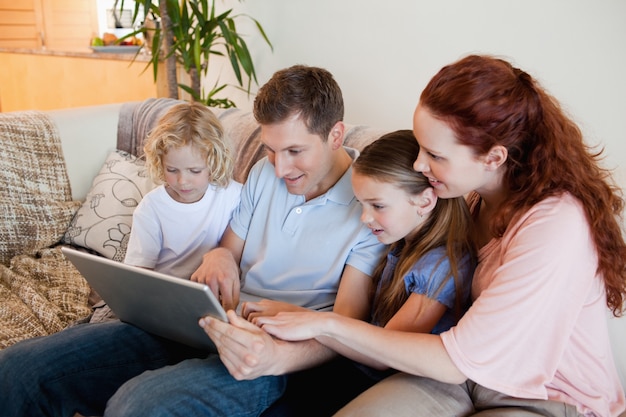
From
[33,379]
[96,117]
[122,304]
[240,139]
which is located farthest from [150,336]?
[96,117]

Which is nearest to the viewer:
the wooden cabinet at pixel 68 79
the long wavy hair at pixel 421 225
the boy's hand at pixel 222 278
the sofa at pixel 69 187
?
the long wavy hair at pixel 421 225

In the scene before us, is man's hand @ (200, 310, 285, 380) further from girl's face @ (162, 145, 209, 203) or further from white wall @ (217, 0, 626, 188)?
white wall @ (217, 0, 626, 188)

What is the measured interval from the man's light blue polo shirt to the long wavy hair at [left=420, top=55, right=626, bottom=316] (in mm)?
385

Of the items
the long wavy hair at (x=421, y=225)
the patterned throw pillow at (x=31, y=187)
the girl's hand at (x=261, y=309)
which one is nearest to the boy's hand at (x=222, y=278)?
the girl's hand at (x=261, y=309)

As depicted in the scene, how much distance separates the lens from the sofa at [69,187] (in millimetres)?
2002

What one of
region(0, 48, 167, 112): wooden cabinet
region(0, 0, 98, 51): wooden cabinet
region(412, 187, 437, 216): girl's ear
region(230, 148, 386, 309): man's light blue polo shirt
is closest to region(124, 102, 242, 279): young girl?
region(230, 148, 386, 309): man's light blue polo shirt

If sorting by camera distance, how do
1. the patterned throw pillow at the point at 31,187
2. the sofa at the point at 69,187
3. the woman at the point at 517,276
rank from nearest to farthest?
the woman at the point at 517,276 → the sofa at the point at 69,187 → the patterned throw pillow at the point at 31,187

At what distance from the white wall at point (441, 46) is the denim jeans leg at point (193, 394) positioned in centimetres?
93

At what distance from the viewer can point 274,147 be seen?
4.75ft

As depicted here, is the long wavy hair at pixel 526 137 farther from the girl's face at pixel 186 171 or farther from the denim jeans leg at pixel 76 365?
the denim jeans leg at pixel 76 365

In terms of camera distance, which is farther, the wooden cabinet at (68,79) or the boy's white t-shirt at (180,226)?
the wooden cabinet at (68,79)

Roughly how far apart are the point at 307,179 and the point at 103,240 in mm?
1102

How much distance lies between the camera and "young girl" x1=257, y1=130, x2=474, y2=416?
1.24m

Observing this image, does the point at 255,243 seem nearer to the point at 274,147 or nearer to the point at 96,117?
the point at 274,147
